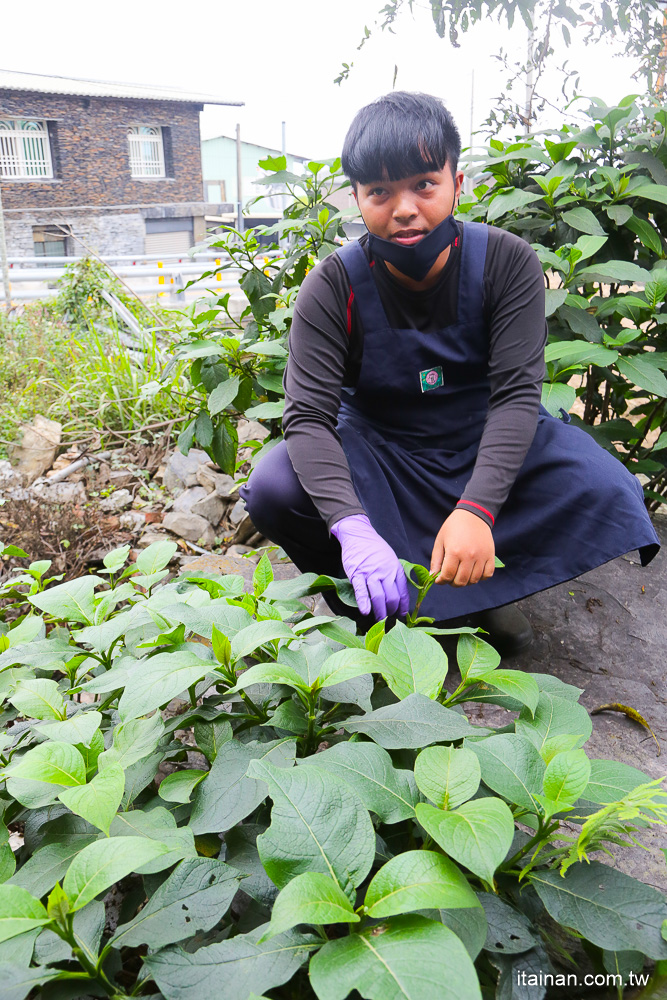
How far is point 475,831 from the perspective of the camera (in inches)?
18.7

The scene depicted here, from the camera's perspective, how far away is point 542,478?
4.50ft

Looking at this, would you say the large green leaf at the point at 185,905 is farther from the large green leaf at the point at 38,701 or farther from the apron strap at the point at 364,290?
the apron strap at the point at 364,290

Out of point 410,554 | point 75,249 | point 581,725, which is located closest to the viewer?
point 581,725

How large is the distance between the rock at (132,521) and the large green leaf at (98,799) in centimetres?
184

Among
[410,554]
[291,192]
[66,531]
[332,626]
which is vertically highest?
[291,192]

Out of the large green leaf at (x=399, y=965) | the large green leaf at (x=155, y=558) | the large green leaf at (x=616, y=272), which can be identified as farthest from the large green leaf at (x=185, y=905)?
the large green leaf at (x=616, y=272)

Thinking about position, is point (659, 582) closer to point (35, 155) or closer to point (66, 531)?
point (66, 531)

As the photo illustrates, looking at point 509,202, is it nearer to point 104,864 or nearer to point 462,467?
point 462,467

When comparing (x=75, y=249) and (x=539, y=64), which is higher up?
(x=539, y=64)

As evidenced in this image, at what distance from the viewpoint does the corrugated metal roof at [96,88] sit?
339cm

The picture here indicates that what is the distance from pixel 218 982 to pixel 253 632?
0.29m

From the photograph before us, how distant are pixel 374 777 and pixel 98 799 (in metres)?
0.21

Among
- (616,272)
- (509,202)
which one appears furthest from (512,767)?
(509,202)

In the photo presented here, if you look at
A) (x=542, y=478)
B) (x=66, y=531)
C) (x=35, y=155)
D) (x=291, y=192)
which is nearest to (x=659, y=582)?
(x=542, y=478)
